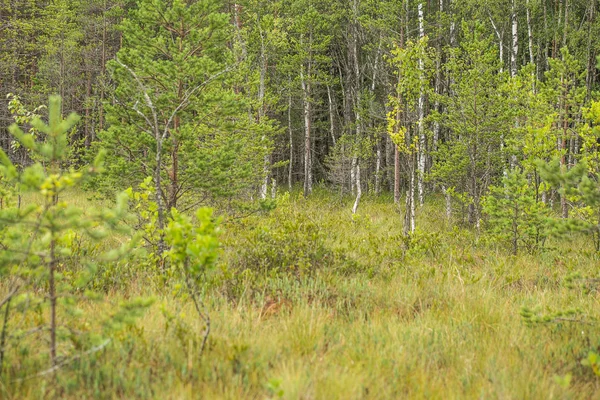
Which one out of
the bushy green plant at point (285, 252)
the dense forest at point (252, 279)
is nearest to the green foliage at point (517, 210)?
the dense forest at point (252, 279)

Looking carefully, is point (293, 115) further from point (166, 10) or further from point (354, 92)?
point (166, 10)

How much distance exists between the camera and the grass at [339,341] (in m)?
2.77

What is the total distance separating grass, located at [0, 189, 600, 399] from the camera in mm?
2768

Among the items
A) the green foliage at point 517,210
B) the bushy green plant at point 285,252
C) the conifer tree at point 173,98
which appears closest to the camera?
the bushy green plant at point 285,252

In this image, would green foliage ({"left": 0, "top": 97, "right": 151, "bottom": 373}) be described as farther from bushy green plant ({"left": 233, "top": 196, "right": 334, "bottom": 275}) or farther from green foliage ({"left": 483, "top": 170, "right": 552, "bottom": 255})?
green foliage ({"left": 483, "top": 170, "right": 552, "bottom": 255})

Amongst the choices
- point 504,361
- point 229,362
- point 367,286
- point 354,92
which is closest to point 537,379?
point 504,361

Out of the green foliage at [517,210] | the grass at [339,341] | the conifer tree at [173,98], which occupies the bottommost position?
the grass at [339,341]

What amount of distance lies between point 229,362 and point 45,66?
71.1 feet

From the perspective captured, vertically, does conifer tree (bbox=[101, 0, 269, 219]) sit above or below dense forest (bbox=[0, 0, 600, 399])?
above

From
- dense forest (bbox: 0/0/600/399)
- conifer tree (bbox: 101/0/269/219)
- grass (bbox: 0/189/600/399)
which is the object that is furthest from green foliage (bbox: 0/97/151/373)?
conifer tree (bbox: 101/0/269/219)

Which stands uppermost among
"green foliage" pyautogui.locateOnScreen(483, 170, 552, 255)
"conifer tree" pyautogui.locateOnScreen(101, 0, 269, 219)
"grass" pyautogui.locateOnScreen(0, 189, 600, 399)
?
"conifer tree" pyautogui.locateOnScreen(101, 0, 269, 219)

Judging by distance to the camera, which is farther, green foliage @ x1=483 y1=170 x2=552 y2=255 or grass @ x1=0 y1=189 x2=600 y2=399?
green foliage @ x1=483 y1=170 x2=552 y2=255

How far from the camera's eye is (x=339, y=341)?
3623 millimetres

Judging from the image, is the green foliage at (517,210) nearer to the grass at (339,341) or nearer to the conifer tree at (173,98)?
the grass at (339,341)
